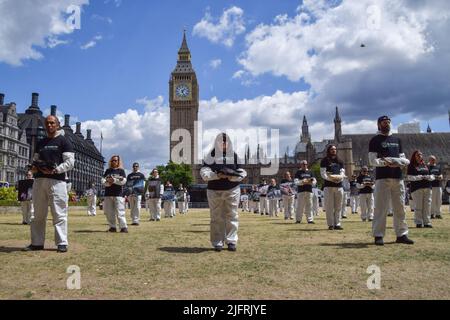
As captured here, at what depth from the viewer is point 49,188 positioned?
24.7 ft

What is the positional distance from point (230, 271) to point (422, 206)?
9469mm

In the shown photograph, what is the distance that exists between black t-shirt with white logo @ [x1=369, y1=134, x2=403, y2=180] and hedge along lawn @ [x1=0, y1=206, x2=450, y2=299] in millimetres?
1473

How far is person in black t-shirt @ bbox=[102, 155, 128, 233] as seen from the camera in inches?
492

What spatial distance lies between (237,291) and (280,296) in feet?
1.62

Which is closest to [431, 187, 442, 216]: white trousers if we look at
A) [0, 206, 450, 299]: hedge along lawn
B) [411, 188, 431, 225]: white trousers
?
[411, 188, 431, 225]: white trousers

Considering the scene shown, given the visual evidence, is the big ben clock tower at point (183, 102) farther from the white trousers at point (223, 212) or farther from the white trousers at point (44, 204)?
the white trousers at point (44, 204)

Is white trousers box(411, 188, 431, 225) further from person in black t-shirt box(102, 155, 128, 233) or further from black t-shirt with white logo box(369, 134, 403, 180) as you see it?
person in black t-shirt box(102, 155, 128, 233)

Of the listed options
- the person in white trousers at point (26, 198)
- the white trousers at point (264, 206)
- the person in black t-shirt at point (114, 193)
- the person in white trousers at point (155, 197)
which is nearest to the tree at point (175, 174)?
the white trousers at point (264, 206)

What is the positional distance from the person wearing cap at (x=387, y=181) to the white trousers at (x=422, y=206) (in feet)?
14.9

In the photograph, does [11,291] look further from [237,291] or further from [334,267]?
[334,267]

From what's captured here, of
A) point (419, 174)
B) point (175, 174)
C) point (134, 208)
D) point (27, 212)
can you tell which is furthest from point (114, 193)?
point (175, 174)

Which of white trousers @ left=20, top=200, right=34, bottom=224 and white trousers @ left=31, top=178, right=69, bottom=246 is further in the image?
white trousers @ left=20, top=200, right=34, bottom=224
